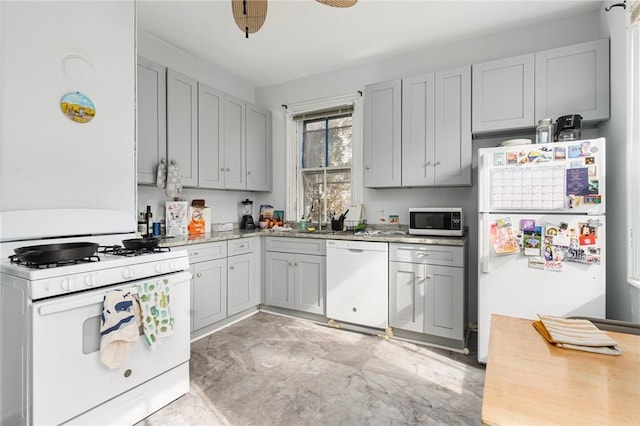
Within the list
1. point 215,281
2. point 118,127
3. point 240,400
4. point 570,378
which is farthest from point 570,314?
point 118,127

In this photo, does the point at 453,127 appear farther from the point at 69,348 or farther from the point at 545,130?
the point at 69,348

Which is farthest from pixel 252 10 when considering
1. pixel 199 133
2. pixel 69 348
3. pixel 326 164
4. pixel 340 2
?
pixel 326 164

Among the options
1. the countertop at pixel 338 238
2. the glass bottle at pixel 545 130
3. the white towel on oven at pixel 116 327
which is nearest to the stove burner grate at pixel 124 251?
the white towel on oven at pixel 116 327

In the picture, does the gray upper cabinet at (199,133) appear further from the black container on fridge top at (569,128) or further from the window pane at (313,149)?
the black container on fridge top at (569,128)

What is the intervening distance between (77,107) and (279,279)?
235 centimetres

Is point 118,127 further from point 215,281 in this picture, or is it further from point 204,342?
point 204,342

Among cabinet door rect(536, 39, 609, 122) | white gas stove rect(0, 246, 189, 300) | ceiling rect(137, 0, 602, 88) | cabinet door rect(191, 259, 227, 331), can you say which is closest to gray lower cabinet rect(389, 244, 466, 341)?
cabinet door rect(536, 39, 609, 122)

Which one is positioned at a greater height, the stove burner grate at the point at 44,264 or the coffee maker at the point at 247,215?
the coffee maker at the point at 247,215

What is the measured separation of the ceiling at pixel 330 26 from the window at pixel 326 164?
2.34 feet

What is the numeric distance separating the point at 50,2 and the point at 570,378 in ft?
10.1

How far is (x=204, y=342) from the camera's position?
9.19ft

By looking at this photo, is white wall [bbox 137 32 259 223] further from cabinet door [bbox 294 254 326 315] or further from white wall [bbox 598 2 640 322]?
white wall [bbox 598 2 640 322]

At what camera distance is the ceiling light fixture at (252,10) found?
1791mm

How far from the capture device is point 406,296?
2.78 metres
